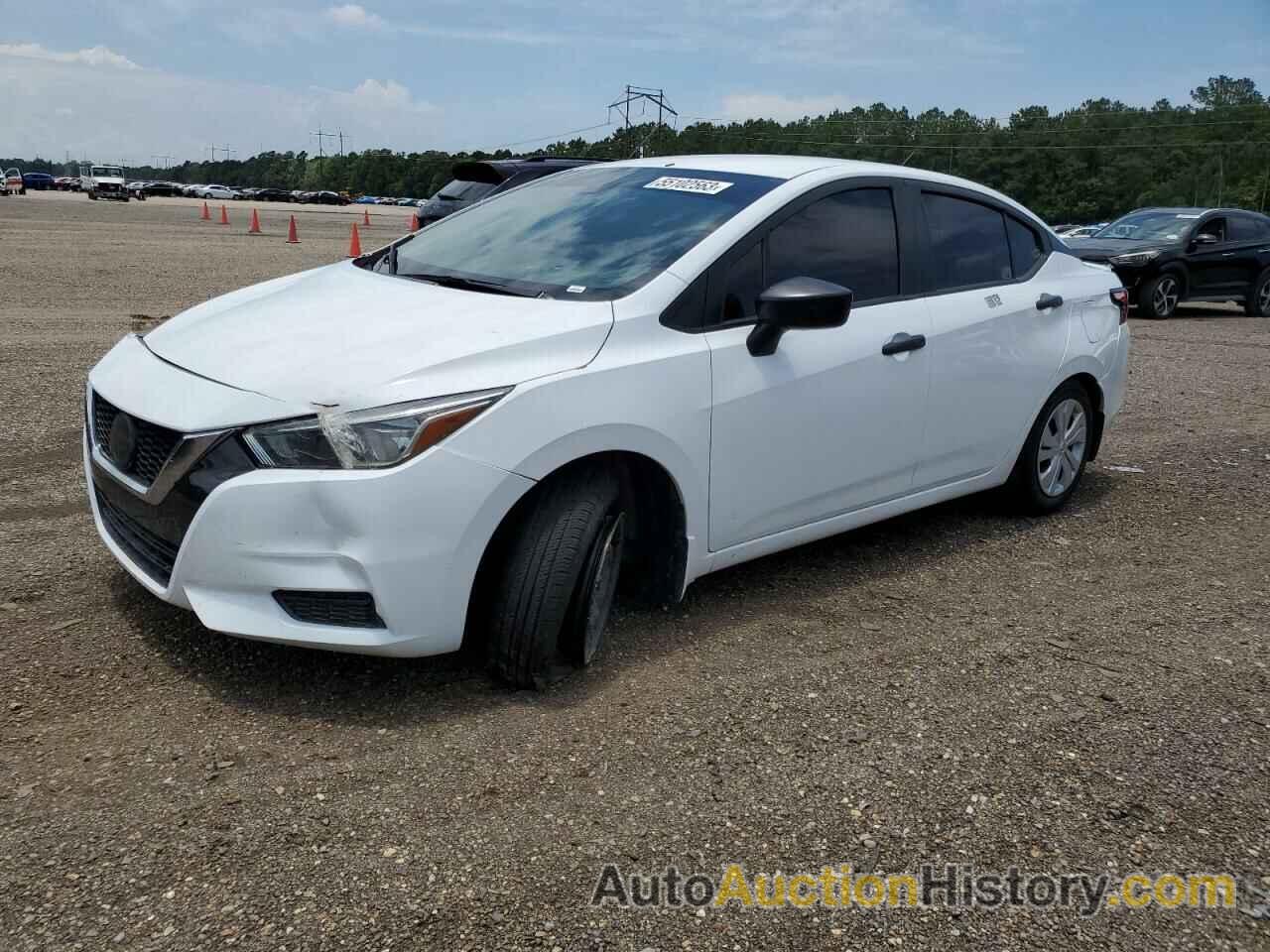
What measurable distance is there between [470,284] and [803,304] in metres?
1.17

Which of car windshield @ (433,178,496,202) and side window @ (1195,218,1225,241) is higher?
car windshield @ (433,178,496,202)

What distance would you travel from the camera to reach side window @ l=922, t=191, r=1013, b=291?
4633mm

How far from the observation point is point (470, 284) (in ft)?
12.7

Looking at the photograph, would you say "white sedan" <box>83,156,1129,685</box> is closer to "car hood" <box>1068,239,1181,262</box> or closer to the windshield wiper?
the windshield wiper

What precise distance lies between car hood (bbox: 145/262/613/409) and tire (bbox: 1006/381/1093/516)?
8.71ft

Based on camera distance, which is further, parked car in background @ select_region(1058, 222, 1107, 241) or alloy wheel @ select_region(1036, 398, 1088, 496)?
parked car in background @ select_region(1058, 222, 1107, 241)

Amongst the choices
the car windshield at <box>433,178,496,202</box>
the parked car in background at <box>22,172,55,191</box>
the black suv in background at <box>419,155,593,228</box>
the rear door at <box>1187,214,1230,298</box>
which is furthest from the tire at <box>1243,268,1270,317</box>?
the parked car in background at <box>22,172,55,191</box>

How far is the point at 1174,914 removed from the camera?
8.44 ft

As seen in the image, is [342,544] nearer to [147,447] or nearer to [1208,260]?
[147,447]

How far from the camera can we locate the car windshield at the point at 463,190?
45.3ft

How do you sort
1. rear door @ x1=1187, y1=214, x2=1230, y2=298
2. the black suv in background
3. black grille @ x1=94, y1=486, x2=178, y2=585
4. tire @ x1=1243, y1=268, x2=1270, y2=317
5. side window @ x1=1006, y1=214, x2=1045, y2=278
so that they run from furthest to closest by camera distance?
tire @ x1=1243, y1=268, x2=1270, y2=317
rear door @ x1=1187, y1=214, x2=1230, y2=298
the black suv in background
side window @ x1=1006, y1=214, x2=1045, y2=278
black grille @ x1=94, y1=486, x2=178, y2=585

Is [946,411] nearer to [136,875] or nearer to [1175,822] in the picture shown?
[1175,822]

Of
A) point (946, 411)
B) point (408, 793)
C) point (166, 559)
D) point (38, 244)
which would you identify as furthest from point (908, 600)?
point (38, 244)

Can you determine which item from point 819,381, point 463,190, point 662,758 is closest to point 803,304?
point 819,381
